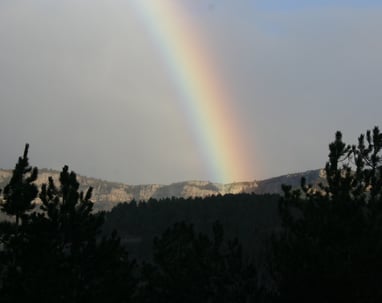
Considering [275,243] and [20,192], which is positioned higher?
[20,192]

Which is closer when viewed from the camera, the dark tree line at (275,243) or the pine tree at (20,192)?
the dark tree line at (275,243)

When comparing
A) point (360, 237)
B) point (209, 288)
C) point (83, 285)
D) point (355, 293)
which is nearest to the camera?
point (355, 293)

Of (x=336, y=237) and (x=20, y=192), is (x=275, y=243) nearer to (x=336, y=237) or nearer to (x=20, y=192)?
(x=336, y=237)

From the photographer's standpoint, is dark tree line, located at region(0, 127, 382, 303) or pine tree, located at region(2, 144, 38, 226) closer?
dark tree line, located at region(0, 127, 382, 303)

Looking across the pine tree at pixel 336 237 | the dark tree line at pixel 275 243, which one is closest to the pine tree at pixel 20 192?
the dark tree line at pixel 275 243

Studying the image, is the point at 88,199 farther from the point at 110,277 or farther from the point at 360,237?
the point at 360,237

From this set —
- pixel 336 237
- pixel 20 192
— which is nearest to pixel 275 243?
pixel 336 237

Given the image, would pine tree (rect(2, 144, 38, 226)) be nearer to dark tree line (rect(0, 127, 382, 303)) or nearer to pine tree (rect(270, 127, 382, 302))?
dark tree line (rect(0, 127, 382, 303))

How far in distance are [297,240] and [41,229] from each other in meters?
10.2

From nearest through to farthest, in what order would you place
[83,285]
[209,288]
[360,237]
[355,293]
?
[355,293]
[360,237]
[83,285]
[209,288]

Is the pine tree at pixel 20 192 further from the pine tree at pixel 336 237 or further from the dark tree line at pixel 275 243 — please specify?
the pine tree at pixel 336 237

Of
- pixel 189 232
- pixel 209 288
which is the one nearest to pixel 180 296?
pixel 209 288


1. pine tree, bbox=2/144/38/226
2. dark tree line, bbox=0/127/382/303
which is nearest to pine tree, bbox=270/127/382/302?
dark tree line, bbox=0/127/382/303

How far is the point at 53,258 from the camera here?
21.5m
